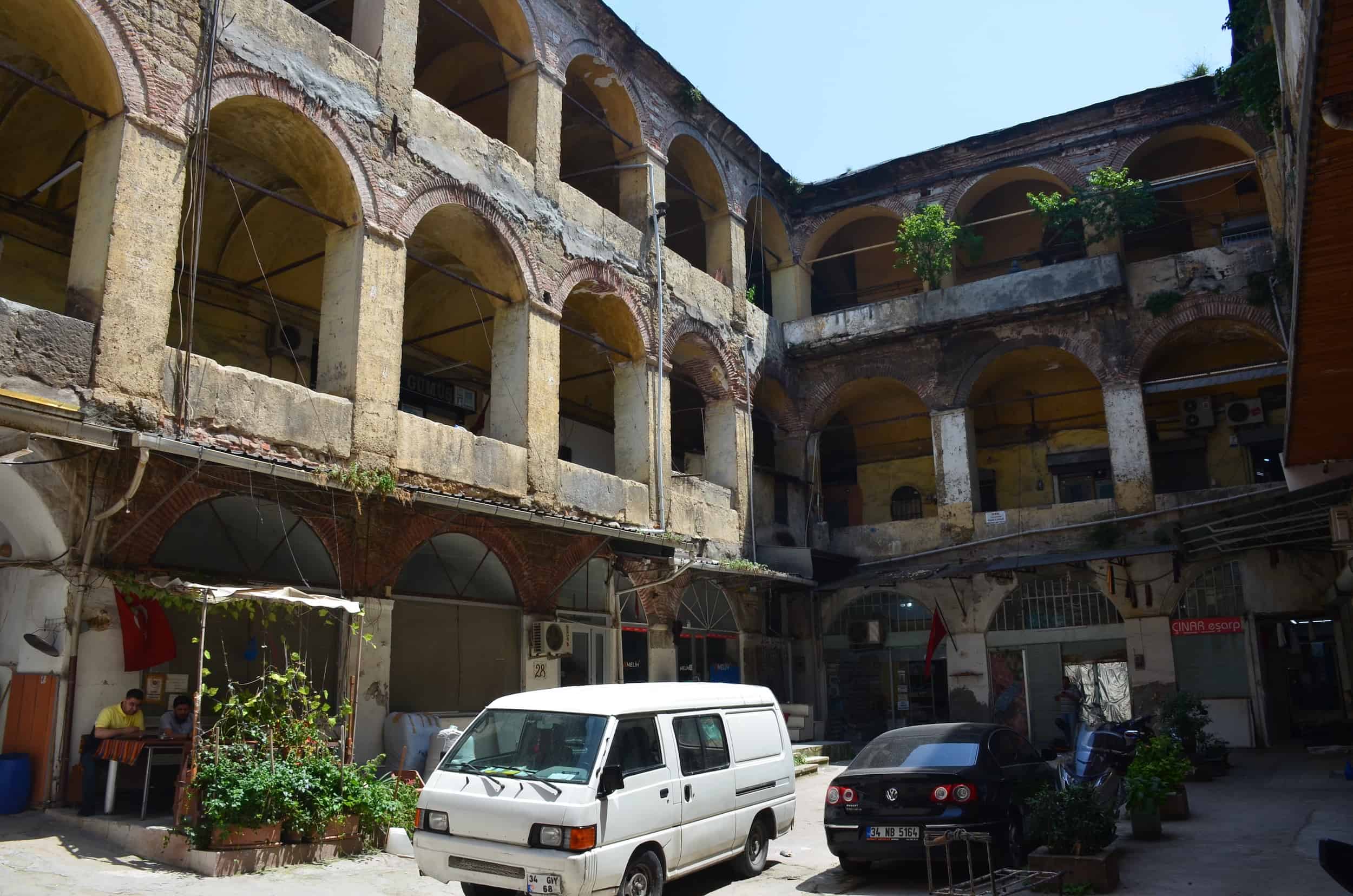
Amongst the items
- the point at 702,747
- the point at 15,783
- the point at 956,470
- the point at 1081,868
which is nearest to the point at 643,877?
the point at 702,747

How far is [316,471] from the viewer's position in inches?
449

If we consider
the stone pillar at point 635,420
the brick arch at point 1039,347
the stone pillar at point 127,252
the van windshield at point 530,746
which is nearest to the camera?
the van windshield at point 530,746

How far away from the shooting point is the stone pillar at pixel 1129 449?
66.0 ft

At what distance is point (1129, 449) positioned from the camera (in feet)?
67.1

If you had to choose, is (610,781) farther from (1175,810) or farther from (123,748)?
(1175,810)

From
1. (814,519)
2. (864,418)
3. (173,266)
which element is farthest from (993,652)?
(173,266)

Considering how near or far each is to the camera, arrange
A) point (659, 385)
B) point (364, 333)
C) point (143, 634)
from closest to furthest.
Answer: point (143, 634), point (364, 333), point (659, 385)

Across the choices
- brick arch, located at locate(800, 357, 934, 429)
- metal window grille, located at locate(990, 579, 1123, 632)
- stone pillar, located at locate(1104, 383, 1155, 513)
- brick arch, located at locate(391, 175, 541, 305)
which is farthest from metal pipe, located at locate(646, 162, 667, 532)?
stone pillar, located at locate(1104, 383, 1155, 513)

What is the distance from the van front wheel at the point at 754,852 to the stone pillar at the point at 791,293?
657 inches

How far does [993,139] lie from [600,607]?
14454mm

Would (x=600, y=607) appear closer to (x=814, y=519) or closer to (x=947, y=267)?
(x=814, y=519)

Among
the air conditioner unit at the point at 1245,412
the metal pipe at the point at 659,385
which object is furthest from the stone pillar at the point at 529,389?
the air conditioner unit at the point at 1245,412

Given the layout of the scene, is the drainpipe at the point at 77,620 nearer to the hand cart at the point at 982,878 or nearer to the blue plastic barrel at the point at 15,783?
the blue plastic barrel at the point at 15,783

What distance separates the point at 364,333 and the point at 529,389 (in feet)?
10.4
